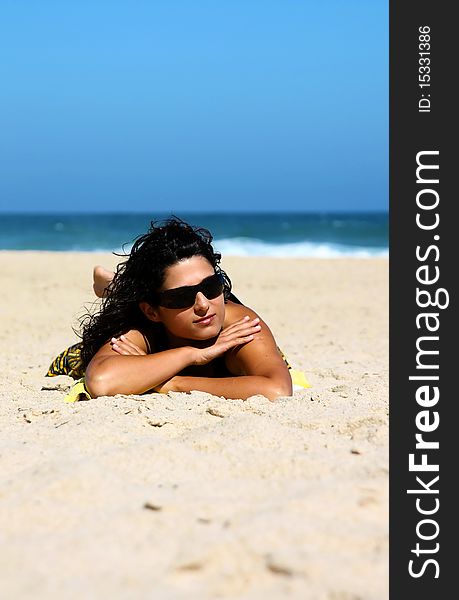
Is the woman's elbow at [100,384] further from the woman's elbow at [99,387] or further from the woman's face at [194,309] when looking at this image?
the woman's face at [194,309]

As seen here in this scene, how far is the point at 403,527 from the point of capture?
261cm

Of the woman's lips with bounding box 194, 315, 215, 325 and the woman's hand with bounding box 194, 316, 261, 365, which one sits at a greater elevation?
the woman's lips with bounding box 194, 315, 215, 325

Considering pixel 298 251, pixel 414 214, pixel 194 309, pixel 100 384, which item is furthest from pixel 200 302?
pixel 298 251

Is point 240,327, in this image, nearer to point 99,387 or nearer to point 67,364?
point 99,387

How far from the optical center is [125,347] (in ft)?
15.5

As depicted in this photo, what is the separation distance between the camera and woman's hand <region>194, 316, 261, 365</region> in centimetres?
458

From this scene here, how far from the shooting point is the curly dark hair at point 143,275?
4.61 m

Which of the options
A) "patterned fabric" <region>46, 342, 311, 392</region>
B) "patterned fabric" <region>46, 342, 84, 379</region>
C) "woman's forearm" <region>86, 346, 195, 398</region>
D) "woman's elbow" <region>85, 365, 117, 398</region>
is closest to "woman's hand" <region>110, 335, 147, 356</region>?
"woman's forearm" <region>86, 346, 195, 398</region>

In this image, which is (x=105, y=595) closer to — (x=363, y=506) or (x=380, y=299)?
(x=363, y=506)

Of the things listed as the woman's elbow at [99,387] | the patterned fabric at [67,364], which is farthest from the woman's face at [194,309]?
the patterned fabric at [67,364]

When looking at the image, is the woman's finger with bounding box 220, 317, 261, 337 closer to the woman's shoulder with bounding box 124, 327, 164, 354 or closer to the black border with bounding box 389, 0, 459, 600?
the woman's shoulder with bounding box 124, 327, 164, 354

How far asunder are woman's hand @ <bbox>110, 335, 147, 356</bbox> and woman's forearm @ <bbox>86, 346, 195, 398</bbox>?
0.13 meters

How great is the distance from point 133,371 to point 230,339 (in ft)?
1.97

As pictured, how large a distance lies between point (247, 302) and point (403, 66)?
26.4 feet
